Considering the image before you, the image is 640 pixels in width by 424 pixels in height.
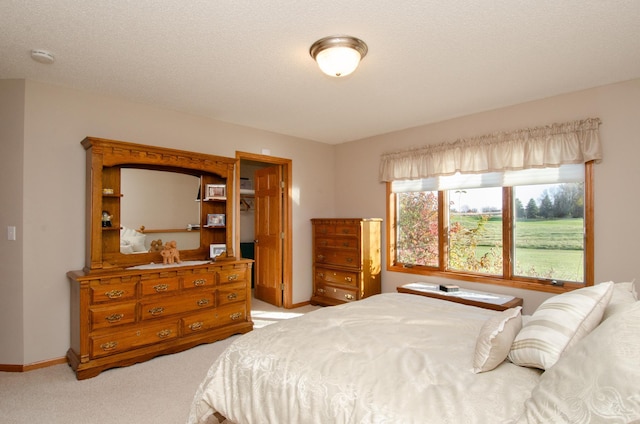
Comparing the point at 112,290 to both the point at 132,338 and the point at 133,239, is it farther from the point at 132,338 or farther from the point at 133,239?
the point at 133,239

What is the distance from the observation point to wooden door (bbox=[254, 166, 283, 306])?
4957 mm

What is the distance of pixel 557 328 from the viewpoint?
4.57 ft

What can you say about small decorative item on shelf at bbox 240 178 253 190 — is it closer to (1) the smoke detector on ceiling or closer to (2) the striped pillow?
(1) the smoke detector on ceiling

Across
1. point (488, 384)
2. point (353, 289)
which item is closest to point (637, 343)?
point (488, 384)

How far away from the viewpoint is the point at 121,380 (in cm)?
272

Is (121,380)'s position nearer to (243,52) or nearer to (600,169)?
(243,52)

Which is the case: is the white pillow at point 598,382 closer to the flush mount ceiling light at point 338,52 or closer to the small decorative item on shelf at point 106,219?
the flush mount ceiling light at point 338,52

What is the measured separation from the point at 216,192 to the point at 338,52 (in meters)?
2.28

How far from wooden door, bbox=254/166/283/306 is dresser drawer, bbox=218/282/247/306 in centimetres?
117

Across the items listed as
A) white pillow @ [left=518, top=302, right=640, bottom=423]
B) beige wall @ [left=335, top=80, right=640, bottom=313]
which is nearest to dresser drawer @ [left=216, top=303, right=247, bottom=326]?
beige wall @ [left=335, top=80, right=640, bottom=313]

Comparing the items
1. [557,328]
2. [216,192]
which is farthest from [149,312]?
[557,328]

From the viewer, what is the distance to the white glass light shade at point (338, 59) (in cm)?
226

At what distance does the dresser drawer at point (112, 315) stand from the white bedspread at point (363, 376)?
1.53 m

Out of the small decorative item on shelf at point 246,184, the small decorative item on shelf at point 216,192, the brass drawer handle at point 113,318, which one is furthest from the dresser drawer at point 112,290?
the small decorative item on shelf at point 246,184
